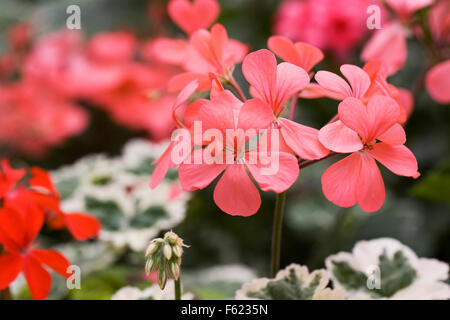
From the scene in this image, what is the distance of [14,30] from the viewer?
137cm

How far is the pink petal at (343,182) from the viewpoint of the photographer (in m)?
0.40

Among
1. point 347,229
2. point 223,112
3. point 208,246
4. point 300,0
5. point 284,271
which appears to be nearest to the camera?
point 223,112

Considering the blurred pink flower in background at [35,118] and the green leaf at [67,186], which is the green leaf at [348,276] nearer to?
the green leaf at [67,186]

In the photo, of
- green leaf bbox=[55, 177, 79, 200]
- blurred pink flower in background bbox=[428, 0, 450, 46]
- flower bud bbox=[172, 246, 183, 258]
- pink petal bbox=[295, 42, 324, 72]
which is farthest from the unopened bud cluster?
blurred pink flower in background bbox=[428, 0, 450, 46]

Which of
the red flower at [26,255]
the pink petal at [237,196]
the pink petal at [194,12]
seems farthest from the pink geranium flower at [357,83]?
the red flower at [26,255]

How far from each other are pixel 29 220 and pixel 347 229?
1.90 feet

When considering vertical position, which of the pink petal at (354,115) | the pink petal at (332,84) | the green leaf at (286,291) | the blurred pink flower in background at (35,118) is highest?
the blurred pink flower in background at (35,118)

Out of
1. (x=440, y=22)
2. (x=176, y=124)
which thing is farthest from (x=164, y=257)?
(x=440, y=22)

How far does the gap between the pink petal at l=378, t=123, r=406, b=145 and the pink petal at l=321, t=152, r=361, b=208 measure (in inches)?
1.1

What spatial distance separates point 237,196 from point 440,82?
42 cm

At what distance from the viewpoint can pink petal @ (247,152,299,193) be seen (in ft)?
1.23
